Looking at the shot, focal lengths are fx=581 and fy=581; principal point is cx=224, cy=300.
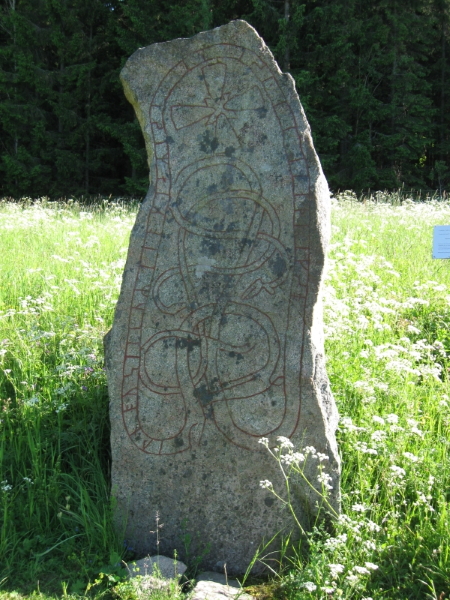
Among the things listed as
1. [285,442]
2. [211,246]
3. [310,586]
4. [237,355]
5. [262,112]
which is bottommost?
[310,586]

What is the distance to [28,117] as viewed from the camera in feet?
56.9

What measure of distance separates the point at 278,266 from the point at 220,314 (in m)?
0.36

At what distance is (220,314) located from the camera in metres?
2.80

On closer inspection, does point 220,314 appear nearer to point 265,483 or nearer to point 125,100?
point 265,483

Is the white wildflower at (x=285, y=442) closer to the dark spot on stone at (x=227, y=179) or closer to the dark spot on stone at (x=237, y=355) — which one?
the dark spot on stone at (x=237, y=355)

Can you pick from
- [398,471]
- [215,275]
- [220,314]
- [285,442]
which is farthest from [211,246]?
[398,471]

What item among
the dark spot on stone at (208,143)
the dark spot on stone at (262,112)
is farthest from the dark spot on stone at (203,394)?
the dark spot on stone at (262,112)

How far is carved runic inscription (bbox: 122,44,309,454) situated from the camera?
276cm

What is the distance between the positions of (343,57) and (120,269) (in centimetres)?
1358

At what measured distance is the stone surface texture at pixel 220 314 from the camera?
8.97 feet

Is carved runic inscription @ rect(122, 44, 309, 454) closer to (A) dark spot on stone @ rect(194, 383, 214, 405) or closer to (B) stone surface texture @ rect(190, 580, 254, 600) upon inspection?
(A) dark spot on stone @ rect(194, 383, 214, 405)

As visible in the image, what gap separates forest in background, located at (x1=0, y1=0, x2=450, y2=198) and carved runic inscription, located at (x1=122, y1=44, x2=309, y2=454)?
13.4 meters

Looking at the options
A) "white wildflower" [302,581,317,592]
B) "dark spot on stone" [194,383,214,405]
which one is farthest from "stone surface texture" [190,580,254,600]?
"dark spot on stone" [194,383,214,405]

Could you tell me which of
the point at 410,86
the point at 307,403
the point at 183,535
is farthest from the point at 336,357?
the point at 410,86
